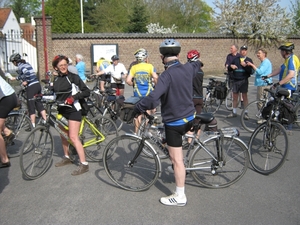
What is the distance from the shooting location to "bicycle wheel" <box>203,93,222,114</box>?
9211 millimetres

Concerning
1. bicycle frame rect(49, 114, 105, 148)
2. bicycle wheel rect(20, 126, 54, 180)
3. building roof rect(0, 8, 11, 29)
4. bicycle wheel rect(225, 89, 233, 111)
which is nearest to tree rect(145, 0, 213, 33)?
building roof rect(0, 8, 11, 29)

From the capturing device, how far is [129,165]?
430 centimetres

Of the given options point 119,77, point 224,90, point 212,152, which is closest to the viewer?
point 212,152

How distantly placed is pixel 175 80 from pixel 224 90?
488cm

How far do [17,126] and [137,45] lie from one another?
13.9 metres

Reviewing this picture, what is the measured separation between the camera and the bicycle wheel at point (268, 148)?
4.77 meters

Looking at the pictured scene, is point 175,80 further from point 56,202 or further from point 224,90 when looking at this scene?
point 224,90

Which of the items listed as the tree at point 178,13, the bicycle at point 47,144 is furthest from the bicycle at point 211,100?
the tree at point 178,13

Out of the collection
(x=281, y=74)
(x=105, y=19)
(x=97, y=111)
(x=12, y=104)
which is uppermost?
(x=105, y=19)

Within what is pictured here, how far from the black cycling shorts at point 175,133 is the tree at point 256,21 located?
20.1 meters

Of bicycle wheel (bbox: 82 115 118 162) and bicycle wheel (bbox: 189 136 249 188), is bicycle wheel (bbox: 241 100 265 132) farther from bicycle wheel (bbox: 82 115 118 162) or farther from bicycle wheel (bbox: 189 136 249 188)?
bicycle wheel (bbox: 82 115 118 162)

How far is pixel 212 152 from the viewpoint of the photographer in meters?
4.17

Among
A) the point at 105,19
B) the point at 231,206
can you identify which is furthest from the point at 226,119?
the point at 105,19

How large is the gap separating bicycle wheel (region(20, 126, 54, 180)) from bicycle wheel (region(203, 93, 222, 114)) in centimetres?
537
